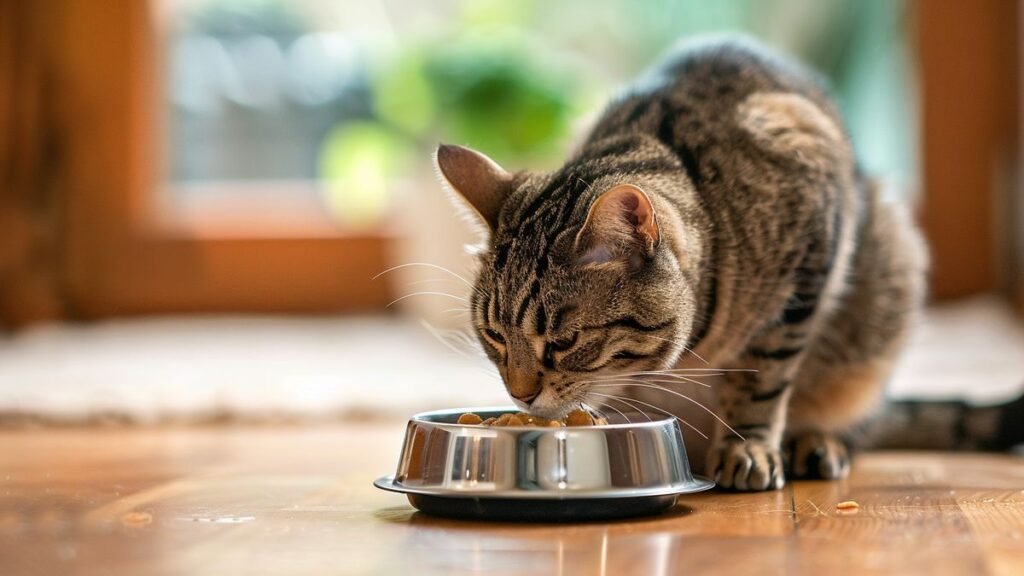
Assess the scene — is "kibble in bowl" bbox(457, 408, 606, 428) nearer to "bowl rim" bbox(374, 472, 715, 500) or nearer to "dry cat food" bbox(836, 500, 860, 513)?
"bowl rim" bbox(374, 472, 715, 500)

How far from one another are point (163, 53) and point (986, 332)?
105 inches

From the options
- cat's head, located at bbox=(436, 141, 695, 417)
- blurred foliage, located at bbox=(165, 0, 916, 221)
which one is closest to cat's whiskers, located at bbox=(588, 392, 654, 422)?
cat's head, located at bbox=(436, 141, 695, 417)

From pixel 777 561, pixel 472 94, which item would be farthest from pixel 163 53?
pixel 777 561

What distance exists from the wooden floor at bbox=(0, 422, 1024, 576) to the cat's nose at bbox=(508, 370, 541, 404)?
0.18 metres

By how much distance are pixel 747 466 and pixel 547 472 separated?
0.41 metres

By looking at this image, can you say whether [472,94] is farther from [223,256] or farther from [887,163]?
[887,163]

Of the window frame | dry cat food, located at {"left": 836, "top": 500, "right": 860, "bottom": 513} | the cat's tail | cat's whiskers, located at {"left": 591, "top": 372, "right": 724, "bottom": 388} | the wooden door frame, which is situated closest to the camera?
dry cat food, located at {"left": 836, "top": 500, "right": 860, "bottom": 513}

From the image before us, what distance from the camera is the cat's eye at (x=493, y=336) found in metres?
1.51

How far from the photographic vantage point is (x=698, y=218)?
1.63 meters

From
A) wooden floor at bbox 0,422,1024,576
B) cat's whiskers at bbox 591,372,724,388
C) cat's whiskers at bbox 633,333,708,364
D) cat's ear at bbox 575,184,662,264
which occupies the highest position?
cat's ear at bbox 575,184,662,264

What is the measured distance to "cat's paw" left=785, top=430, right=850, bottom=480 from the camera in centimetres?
171

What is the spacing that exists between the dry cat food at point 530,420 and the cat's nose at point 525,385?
0.08ft

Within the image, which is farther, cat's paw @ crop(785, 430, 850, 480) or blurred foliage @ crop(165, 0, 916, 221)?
blurred foliage @ crop(165, 0, 916, 221)

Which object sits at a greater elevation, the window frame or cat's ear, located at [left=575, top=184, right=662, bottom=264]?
the window frame
